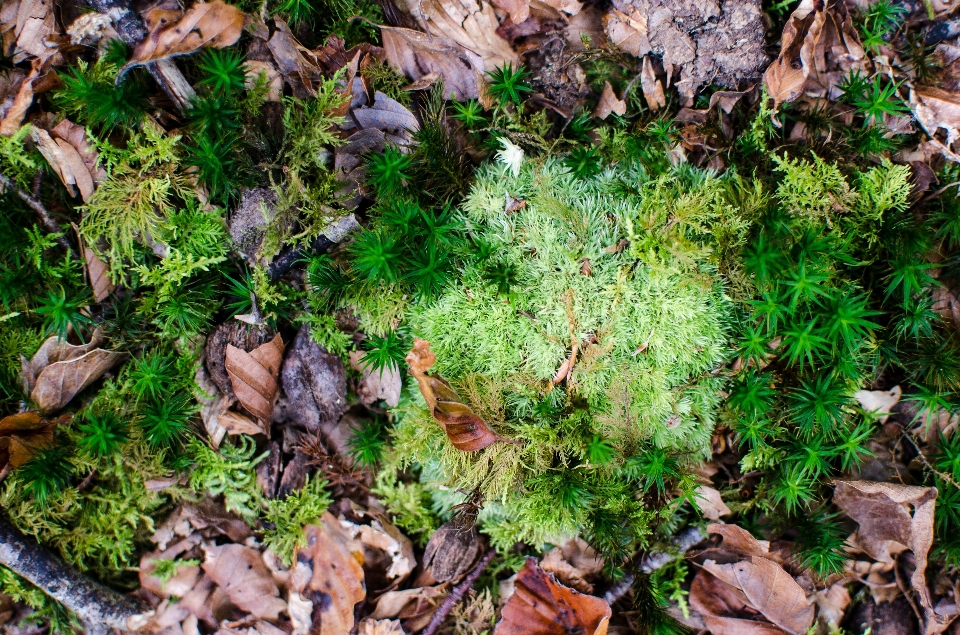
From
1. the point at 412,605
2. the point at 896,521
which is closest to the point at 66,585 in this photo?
the point at 412,605

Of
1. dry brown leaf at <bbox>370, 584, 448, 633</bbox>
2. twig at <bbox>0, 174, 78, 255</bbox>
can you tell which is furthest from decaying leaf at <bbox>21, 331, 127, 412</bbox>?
dry brown leaf at <bbox>370, 584, 448, 633</bbox>

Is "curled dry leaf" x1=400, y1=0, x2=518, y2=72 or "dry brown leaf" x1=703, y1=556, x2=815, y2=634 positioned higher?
"curled dry leaf" x1=400, y1=0, x2=518, y2=72

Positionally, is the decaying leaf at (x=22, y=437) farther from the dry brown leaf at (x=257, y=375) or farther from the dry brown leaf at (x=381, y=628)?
the dry brown leaf at (x=381, y=628)

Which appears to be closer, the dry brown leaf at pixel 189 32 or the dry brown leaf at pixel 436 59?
the dry brown leaf at pixel 189 32

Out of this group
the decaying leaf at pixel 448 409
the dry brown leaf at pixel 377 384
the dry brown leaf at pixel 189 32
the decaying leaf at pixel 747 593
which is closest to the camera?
the decaying leaf at pixel 448 409

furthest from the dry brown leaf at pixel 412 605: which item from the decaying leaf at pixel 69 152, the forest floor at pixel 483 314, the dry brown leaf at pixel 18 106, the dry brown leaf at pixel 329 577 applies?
the dry brown leaf at pixel 18 106

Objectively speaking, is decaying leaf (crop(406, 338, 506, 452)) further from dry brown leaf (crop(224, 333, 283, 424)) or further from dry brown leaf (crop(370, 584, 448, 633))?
dry brown leaf (crop(370, 584, 448, 633))

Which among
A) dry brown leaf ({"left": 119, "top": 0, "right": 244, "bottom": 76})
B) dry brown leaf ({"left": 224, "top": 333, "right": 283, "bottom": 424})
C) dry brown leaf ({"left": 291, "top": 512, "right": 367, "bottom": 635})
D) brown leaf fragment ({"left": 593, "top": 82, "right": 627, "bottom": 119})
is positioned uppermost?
dry brown leaf ({"left": 119, "top": 0, "right": 244, "bottom": 76})
